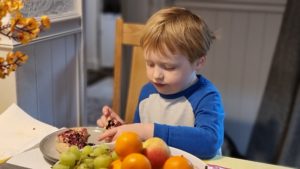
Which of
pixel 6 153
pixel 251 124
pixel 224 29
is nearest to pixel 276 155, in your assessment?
pixel 251 124

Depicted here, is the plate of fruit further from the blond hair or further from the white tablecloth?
the blond hair

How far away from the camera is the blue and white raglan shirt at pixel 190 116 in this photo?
961 mm

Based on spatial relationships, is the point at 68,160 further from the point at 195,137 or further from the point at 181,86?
the point at 181,86

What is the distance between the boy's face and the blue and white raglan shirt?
0.08 meters

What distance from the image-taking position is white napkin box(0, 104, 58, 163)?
0.98 meters

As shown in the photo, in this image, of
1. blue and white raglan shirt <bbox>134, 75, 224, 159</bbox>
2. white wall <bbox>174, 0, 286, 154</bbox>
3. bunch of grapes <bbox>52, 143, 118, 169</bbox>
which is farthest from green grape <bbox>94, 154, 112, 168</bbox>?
white wall <bbox>174, 0, 286, 154</bbox>

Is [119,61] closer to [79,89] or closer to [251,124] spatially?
[79,89]

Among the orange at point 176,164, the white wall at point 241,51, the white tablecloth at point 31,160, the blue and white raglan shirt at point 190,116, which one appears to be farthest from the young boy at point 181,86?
the white wall at point 241,51

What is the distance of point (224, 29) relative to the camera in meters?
2.65

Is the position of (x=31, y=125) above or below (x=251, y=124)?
above

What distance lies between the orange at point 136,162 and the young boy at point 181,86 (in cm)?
27

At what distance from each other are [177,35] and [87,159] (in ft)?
1.43

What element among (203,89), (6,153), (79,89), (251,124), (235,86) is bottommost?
(251,124)

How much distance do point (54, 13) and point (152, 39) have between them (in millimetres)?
639
